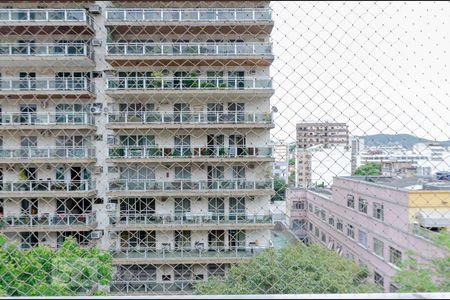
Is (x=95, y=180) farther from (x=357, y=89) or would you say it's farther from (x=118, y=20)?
(x=357, y=89)

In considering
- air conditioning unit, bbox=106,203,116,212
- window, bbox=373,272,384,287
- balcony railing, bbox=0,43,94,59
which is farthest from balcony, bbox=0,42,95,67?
window, bbox=373,272,384,287

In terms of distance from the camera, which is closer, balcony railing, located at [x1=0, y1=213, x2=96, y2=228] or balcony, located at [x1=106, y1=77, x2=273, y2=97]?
balcony, located at [x1=106, y1=77, x2=273, y2=97]

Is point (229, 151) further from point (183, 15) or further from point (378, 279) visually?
point (378, 279)

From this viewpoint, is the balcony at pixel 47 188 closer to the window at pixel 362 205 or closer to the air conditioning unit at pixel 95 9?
the air conditioning unit at pixel 95 9

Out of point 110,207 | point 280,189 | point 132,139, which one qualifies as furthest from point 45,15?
point 280,189

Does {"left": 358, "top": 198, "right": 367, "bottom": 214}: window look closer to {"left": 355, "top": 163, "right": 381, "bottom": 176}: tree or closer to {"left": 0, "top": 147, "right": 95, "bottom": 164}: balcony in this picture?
{"left": 355, "top": 163, "right": 381, "bottom": 176}: tree

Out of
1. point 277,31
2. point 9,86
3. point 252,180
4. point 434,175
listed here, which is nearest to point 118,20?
point 9,86
